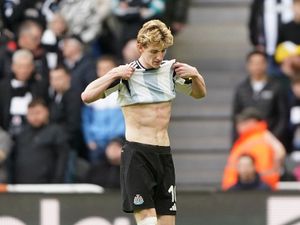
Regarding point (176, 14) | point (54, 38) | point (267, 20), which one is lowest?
point (54, 38)

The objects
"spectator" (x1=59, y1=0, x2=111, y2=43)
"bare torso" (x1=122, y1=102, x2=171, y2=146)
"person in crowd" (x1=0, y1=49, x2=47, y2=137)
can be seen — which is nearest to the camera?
"bare torso" (x1=122, y1=102, x2=171, y2=146)

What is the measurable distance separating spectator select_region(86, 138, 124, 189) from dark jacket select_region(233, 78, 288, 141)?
1339 millimetres

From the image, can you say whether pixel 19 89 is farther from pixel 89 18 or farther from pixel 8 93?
pixel 89 18

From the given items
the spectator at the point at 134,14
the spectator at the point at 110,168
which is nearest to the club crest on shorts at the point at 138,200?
the spectator at the point at 110,168

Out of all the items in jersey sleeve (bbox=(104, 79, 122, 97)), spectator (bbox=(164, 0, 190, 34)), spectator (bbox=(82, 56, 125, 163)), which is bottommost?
spectator (bbox=(82, 56, 125, 163))

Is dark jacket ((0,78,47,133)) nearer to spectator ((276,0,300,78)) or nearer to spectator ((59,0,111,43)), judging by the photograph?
spectator ((59,0,111,43))

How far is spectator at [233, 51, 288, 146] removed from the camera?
43.8 ft

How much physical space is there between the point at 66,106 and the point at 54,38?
111 centimetres

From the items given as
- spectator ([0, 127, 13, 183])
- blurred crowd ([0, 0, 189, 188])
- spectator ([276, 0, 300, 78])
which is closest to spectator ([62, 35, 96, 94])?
blurred crowd ([0, 0, 189, 188])

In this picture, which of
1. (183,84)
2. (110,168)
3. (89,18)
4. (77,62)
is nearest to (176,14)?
(89,18)

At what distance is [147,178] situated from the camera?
936cm

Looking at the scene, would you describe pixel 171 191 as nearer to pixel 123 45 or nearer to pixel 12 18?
pixel 123 45

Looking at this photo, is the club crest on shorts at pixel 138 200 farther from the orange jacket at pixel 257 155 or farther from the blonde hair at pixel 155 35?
the orange jacket at pixel 257 155

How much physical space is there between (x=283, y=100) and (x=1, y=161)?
296 cm
